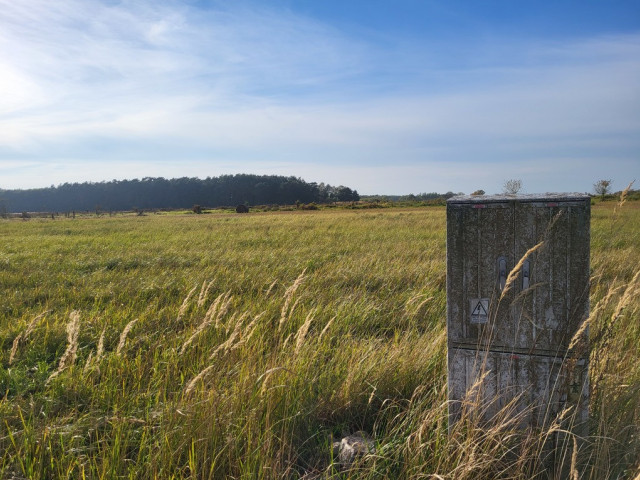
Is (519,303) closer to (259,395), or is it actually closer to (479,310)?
(479,310)

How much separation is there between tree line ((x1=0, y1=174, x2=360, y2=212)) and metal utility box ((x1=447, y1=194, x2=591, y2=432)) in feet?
303

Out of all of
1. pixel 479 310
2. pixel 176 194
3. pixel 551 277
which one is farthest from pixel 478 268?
pixel 176 194

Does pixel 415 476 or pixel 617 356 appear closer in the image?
pixel 415 476

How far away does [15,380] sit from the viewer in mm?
3703

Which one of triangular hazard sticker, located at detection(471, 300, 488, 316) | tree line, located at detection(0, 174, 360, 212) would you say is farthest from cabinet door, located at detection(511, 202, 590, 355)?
tree line, located at detection(0, 174, 360, 212)

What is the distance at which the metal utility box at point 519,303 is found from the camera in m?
2.42

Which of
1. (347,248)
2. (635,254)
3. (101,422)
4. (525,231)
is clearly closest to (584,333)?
(525,231)

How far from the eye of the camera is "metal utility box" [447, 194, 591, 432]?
2420 millimetres

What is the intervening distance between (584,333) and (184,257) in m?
10.3

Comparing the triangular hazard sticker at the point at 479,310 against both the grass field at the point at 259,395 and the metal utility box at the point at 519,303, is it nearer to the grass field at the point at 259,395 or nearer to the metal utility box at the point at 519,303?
the metal utility box at the point at 519,303

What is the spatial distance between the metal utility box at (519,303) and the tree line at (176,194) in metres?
92.4

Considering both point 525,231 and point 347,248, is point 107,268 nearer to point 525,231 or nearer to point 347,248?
point 347,248

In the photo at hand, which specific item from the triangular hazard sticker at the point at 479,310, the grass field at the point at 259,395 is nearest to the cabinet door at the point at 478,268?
the triangular hazard sticker at the point at 479,310

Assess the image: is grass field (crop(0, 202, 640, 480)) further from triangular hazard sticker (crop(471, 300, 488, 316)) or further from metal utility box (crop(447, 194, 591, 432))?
triangular hazard sticker (crop(471, 300, 488, 316))
